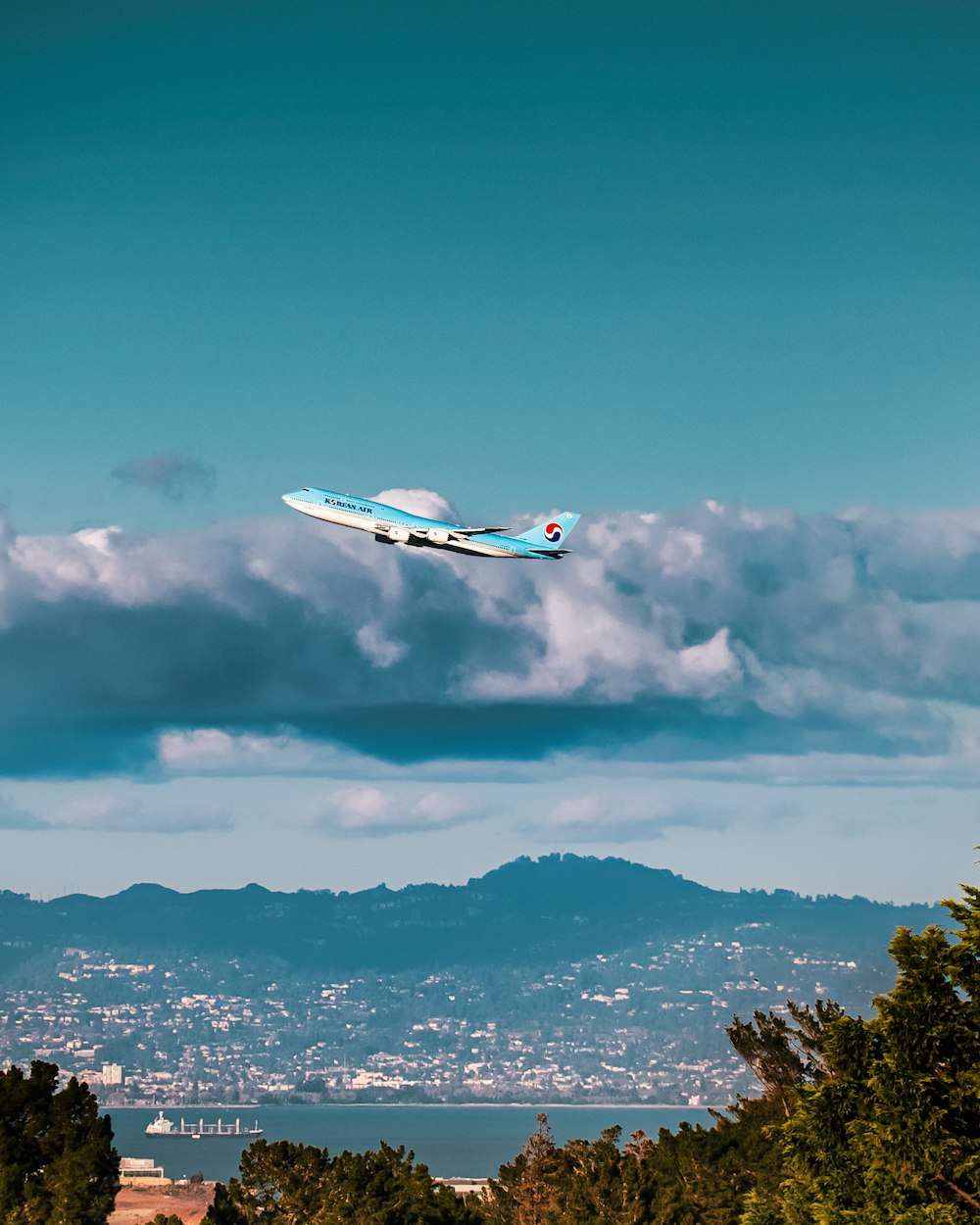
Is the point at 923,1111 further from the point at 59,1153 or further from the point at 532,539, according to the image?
the point at 532,539

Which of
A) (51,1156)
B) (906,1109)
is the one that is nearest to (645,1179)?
(51,1156)

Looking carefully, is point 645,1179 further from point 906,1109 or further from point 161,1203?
point 161,1203

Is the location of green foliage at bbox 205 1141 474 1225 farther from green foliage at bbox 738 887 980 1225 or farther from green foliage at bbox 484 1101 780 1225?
green foliage at bbox 738 887 980 1225

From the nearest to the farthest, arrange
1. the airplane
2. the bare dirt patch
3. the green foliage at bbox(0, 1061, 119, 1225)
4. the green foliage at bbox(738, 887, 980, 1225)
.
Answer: the green foliage at bbox(738, 887, 980, 1225)
the green foliage at bbox(0, 1061, 119, 1225)
the airplane
the bare dirt patch

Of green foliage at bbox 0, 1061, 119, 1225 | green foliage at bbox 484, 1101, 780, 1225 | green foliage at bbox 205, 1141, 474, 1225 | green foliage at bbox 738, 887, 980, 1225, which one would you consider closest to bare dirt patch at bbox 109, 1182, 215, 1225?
green foliage at bbox 484, 1101, 780, 1225

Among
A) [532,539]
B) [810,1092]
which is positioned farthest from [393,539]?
[810,1092]
